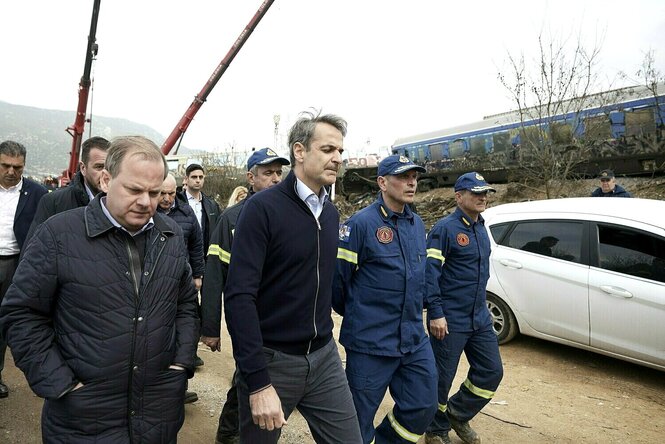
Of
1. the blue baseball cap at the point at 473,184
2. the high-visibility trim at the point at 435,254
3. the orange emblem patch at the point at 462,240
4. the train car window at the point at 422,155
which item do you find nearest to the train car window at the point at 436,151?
the train car window at the point at 422,155

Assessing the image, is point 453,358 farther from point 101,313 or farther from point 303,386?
point 101,313

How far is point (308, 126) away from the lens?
2080 millimetres

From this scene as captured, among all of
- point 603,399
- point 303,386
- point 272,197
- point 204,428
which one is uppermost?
point 272,197

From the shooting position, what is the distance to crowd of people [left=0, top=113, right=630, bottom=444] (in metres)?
1.64

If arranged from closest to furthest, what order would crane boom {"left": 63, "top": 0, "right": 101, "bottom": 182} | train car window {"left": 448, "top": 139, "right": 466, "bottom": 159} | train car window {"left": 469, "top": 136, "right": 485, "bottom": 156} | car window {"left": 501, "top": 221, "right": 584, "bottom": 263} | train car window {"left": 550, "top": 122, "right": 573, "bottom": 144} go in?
car window {"left": 501, "top": 221, "right": 584, "bottom": 263}
train car window {"left": 550, "top": 122, "right": 573, "bottom": 144}
crane boom {"left": 63, "top": 0, "right": 101, "bottom": 182}
train car window {"left": 469, "top": 136, "right": 485, "bottom": 156}
train car window {"left": 448, "top": 139, "right": 466, "bottom": 159}

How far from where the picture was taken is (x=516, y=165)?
15680 millimetres

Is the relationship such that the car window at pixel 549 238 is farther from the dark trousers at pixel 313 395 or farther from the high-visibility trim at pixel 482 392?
the dark trousers at pixel 313 395

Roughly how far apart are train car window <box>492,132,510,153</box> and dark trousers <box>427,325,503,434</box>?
15.1 meters

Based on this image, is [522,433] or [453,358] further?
[522,433]

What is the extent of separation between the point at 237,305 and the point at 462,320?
185 cm

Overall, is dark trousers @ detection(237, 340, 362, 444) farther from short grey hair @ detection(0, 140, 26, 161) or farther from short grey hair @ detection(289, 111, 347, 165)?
short grey hair @ detection(0, 140, 26, 161)

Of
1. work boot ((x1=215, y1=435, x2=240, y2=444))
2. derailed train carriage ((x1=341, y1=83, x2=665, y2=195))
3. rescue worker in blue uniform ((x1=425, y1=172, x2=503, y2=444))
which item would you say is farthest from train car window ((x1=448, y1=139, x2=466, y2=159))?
work boot ((x1=215, y1=435, x2=240, y2=444))

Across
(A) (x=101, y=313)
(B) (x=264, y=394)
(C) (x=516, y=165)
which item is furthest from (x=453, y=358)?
(C) (x=516, y=165)

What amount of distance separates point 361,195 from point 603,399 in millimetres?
18427
